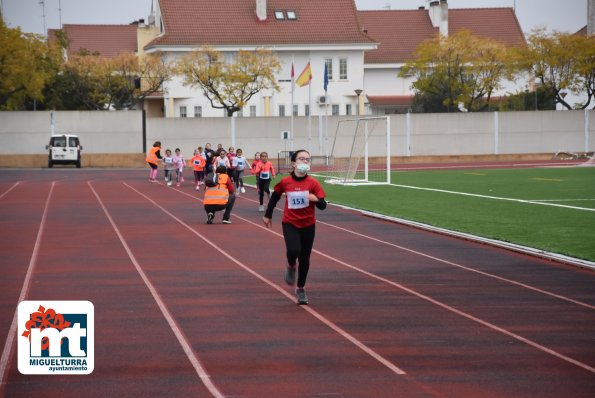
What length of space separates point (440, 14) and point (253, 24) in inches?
720

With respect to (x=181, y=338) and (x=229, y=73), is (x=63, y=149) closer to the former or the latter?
(x=229, y=73)

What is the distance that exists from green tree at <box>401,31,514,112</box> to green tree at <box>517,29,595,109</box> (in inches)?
69.8

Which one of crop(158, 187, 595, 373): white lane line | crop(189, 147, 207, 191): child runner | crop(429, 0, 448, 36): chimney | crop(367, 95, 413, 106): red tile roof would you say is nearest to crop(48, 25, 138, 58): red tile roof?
crop(367, 95, 413, 106): red tile roof

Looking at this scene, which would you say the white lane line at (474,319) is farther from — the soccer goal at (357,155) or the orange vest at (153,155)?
the orange vest at (153,155)

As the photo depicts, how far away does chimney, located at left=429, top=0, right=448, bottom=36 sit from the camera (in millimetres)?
86688

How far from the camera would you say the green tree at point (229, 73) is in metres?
69.9

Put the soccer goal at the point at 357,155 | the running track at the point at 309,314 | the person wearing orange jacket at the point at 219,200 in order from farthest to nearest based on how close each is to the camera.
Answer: the soccer goal at the point at 357,155 → the person wearing orange jacket at the point at 219,200 → the running track at the point at 309,314

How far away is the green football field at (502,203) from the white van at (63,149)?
1930 cm

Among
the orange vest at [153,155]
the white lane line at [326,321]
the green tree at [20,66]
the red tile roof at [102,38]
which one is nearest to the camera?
the white lane line at [326,321]

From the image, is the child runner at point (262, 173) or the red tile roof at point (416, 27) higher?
the red tile roof at point (416, 27)

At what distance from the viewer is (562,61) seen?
7088 centimetres

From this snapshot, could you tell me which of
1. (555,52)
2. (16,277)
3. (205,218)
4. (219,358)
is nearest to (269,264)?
(16,277)

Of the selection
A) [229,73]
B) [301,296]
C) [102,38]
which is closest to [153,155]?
[229,73]

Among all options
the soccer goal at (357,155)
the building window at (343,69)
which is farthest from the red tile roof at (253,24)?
the soccer goal at (357,155)
